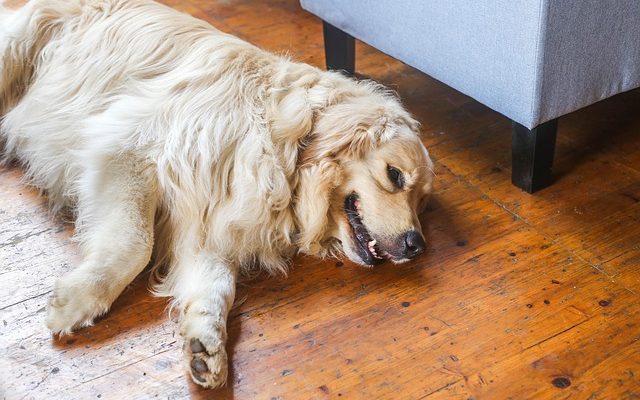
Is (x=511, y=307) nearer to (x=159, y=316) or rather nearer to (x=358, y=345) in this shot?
(x=358, y=345)

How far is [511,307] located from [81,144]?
50.2 inches

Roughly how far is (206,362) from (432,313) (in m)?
0.59

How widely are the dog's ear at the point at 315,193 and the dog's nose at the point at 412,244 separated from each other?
228 millimetres

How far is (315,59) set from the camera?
3.43m

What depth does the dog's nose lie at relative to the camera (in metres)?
2.03

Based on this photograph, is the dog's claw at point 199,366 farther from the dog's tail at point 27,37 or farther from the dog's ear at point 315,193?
the dog's tail at point 27,37

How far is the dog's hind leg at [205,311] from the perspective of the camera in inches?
67.4

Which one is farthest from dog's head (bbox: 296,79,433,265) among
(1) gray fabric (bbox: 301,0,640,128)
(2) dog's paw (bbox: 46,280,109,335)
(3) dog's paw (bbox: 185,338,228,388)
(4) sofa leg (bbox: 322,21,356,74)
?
(4) sofa leg (bbox: 322,21,356,74)

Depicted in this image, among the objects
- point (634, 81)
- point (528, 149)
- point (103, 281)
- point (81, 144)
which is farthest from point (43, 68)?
point (634, 81)

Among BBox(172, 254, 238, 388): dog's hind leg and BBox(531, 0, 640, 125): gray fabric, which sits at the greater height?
BBox(531, 0, 640, 125): gray fabric

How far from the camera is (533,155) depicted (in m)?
2.40

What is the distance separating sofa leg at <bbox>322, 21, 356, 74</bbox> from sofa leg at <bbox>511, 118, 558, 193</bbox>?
0.98 m

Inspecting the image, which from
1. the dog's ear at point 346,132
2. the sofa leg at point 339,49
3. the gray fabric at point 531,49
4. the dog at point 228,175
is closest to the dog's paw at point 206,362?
the dog at point 228,175

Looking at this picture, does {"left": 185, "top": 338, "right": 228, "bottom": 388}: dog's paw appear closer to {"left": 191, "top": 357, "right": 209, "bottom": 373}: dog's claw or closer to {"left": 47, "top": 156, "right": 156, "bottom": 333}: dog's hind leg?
{"left": 191, "top": 357, "right": 209, "bottom": 373}: dog's claw
